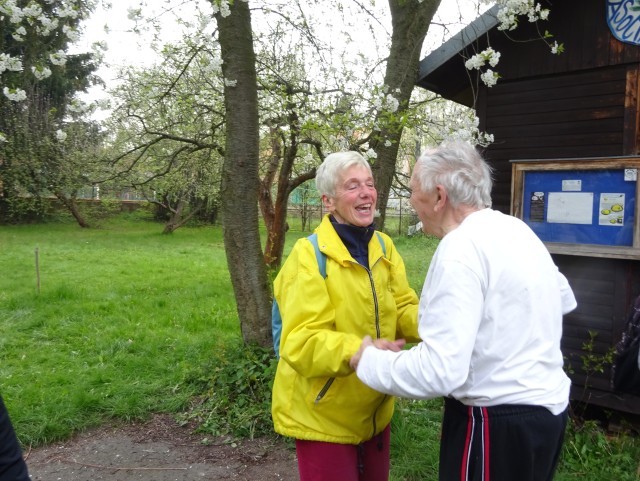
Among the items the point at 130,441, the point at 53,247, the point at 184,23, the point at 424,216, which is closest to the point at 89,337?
the point at 130,441

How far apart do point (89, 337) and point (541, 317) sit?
21.1 feet

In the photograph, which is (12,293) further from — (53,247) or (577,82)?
(577,82)

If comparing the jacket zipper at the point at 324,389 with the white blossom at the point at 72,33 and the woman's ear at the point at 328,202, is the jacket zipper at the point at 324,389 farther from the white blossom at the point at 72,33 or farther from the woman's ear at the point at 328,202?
the white blossom at the point at 72,33

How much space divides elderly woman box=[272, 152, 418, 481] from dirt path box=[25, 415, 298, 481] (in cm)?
180

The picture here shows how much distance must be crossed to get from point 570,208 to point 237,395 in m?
3.16

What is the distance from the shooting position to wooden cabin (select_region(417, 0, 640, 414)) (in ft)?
13.3

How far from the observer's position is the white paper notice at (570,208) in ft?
13.4

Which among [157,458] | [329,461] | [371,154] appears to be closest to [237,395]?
[157,458]

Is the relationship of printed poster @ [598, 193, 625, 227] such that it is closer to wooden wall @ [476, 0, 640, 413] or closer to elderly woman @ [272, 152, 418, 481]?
wooden wall @ [476, 0, 640, 413]

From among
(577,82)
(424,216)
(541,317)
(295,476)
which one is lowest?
(295,476)

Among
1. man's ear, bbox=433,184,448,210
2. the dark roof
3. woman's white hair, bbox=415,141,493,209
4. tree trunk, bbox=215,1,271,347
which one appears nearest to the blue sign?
the dark roof

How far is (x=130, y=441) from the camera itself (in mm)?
4344

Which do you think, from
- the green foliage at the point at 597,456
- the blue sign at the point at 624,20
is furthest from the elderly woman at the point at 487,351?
the blue sign at the point at 624,20

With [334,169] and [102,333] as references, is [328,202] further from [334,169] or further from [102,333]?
[102,333]
